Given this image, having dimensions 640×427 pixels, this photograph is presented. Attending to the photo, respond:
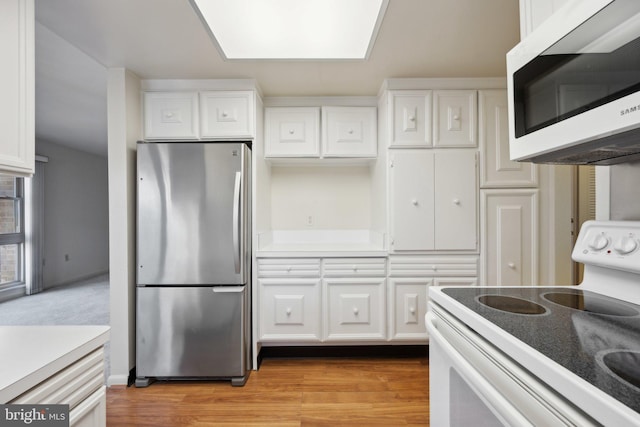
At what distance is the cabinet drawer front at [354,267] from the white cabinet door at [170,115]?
4.67 ft

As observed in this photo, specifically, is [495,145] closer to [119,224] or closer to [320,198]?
[320,198]

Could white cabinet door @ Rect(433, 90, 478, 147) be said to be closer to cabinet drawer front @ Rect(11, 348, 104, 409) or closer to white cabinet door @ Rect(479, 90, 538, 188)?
white cabinet door @ Rect(479, 90, 538, 188)

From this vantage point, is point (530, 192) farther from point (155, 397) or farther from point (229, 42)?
point (155, 397)

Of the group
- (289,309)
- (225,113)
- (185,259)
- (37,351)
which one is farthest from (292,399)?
(225,113)

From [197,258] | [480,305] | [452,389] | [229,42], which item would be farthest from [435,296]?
[229,42]

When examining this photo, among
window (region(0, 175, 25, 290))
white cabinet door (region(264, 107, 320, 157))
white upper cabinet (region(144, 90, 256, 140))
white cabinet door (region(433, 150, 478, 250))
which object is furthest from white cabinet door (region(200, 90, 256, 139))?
window (region(0, 175, 25, 290))

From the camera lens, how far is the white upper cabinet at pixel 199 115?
7.06 ft

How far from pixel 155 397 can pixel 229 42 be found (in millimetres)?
2349

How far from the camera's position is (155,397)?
6.13 ft

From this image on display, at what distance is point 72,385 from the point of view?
788 mm

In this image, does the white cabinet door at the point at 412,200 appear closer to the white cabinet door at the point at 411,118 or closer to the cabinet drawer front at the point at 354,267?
the white cabinet door at the point at 411,118

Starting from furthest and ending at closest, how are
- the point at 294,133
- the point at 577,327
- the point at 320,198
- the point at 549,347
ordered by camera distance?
the point at 320,198 < the point at 294,133 < the point at 577,327 < the point at 549,347

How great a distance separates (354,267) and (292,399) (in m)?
0.97

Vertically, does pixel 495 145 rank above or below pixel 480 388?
above
